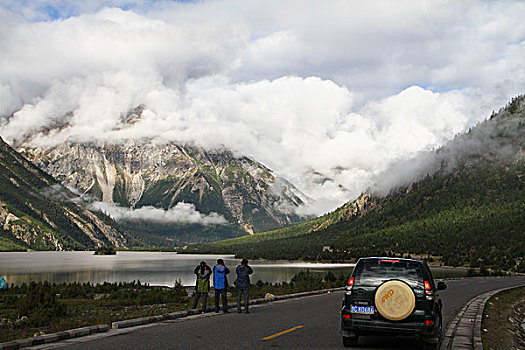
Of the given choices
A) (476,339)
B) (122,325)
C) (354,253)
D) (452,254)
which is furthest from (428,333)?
(354,253)

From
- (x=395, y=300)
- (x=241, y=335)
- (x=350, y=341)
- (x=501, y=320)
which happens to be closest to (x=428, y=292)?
(x=395, y=300)

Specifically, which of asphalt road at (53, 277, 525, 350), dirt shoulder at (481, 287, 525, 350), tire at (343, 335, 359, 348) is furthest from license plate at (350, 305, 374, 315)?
dirt shoulder at (481, 287, 525, 350)

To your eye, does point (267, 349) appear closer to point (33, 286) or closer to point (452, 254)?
point (33, 286)

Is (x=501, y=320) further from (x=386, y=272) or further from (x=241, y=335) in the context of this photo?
(x=241, y=335)

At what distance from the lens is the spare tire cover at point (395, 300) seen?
13.8 meters

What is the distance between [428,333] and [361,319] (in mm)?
1830

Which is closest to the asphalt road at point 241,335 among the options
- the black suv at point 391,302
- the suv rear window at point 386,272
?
the black suv at point 391,302

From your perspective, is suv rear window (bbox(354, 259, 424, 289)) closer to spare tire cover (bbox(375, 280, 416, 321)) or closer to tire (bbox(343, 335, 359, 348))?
spare tire cover (bbox(375, 280, 416, 321))

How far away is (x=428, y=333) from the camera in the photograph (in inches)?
545

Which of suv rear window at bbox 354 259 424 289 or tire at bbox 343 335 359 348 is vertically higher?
suv rear window at bbox 354 259 424 289

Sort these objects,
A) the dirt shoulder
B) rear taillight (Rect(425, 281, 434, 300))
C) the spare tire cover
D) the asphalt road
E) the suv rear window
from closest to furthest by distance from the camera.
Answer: the spare tire cover
rear taillight (Rect(425, 281, 434, 300))
the suv rear window
the asphalt road
the dirt shoulder

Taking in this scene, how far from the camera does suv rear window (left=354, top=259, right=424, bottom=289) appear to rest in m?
14.7

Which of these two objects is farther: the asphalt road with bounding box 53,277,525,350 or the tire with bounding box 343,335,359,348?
the asphalt road with bounding box 53,277,525,350

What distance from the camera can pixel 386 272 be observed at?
15.0 metres
